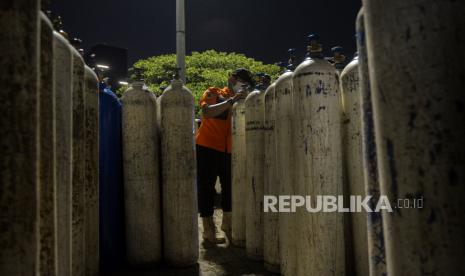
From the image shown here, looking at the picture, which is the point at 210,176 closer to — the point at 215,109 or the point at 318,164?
the point at 215,109

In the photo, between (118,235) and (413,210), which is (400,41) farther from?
(118,235)

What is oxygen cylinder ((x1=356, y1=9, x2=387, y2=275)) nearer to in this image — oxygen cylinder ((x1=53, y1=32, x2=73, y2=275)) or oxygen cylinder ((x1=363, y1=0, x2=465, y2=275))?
oxygen cylinder ((x1=363, y1=0, x2=465, y2=275))

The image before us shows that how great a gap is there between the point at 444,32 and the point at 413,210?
44 cm

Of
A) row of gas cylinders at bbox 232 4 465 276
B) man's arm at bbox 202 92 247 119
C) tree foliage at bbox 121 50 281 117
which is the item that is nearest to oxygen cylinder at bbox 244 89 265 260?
row of gas cylinders at bbox 232 4 465 276

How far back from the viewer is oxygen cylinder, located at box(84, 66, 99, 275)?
9.09 ft

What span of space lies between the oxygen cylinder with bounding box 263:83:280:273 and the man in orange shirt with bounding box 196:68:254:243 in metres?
1.15

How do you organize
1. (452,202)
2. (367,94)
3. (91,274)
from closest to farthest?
(452,202) → (367,94) → (91,274)

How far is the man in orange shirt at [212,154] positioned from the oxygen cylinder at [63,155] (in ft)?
9.14

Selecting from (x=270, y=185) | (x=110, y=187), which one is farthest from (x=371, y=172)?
(x=110, y=187)

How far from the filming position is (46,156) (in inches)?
45.8

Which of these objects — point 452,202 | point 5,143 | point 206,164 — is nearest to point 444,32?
point 452,202

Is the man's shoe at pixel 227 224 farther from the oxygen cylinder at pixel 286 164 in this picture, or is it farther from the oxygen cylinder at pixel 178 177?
the oxygen cylinder at pixel 286 164

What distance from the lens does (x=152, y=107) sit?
340 cm

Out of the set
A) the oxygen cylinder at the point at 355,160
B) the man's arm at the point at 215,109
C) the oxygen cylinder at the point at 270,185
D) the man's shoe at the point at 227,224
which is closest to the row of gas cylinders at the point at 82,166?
the oxygen cylinder at the point at 270,185
